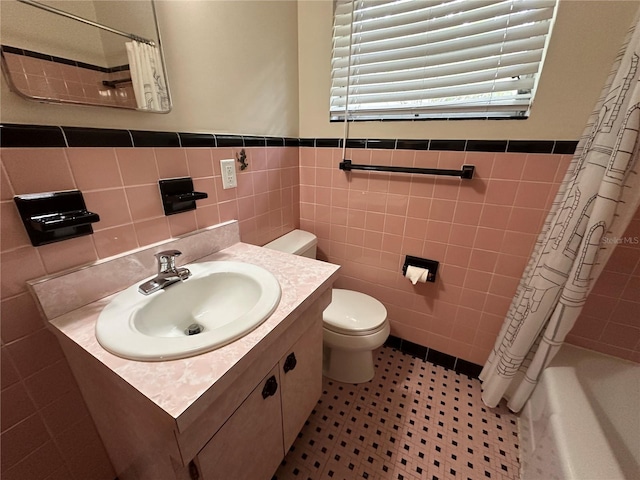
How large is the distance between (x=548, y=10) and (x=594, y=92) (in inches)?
13.4

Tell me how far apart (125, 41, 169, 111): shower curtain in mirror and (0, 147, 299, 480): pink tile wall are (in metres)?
0.14

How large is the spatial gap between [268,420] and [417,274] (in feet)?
3.16

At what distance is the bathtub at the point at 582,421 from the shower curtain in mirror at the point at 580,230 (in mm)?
103

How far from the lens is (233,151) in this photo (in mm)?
1083

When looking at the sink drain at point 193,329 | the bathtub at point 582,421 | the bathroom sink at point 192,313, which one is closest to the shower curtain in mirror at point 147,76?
the bathroom sink at point 192,313

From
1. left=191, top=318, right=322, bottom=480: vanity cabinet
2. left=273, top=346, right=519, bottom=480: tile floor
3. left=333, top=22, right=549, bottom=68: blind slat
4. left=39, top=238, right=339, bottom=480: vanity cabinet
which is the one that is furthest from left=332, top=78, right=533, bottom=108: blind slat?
left=273, top=346, right=519, bottom=480: tile floor

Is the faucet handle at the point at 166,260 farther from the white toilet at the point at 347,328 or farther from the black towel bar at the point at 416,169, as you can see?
the black towel bar at the point at 416,169

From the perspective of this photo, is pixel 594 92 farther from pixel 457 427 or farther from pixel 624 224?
pixel 457 427

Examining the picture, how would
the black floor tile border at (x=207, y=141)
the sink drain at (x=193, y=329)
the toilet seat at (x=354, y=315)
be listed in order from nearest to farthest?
the black floor tile border at (x=207, y=141) < the sink drain at (x=193, y=329) < the toilet seat at (x=354, y=315)

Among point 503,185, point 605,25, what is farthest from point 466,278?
point 605,25

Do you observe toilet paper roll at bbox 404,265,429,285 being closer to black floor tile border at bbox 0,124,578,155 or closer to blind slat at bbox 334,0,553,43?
black floor tile border at bbox 0,124,578,155

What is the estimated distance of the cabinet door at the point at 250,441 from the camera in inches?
23.5

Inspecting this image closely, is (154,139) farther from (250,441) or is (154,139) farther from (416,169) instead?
(416,169)

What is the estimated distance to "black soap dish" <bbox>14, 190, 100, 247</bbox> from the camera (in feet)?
1.95
